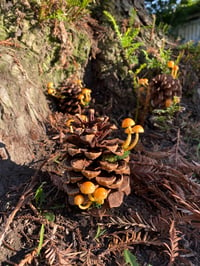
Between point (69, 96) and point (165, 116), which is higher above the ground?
point (69, 96)

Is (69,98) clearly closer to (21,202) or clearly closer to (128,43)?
(128,43)

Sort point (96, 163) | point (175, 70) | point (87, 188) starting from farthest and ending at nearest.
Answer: point (175, 70) → point (96, 163) → point (87, 188)

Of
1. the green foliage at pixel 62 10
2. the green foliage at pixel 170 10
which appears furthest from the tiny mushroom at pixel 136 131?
the green foliage at pixel 170 10

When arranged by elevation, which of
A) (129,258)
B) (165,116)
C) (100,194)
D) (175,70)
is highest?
(175,70)

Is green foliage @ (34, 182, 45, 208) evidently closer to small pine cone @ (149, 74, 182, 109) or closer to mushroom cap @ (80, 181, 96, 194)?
mushroom cap @ (80, 181, 96, 194)

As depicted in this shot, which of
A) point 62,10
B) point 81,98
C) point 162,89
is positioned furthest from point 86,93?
point 62,10

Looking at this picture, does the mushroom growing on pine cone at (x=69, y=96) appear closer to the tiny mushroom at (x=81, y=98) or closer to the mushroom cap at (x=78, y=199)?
the tiny mushroom at (x=81, y=98)

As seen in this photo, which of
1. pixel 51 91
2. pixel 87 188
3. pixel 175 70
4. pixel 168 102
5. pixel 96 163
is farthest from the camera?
pixel 175 70
